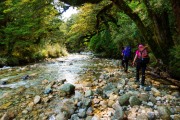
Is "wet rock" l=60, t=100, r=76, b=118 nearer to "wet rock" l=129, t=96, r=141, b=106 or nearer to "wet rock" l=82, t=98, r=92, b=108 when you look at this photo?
"wet rock" l=82, t=98, r=92, b=108

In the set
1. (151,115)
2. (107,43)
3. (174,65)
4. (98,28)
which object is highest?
(98,28)

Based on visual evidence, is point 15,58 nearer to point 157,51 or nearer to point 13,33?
point 13,33

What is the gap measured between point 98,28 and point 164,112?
684 inches

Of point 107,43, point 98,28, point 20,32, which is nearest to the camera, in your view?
point 20,32

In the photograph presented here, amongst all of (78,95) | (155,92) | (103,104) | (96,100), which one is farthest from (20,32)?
(155,92)

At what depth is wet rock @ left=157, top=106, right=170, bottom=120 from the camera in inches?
198

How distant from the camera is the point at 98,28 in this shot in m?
22.0

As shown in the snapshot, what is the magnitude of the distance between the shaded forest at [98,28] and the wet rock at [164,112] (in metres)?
2.39

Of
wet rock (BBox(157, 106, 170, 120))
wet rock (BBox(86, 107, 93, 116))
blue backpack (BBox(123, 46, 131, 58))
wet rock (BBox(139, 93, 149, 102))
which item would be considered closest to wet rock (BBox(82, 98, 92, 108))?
wet rock (BBox(86, 107, 93, 116))

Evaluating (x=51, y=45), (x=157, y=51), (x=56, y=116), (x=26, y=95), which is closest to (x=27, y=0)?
(x=26, y=95)

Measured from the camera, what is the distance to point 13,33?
18.6 metres

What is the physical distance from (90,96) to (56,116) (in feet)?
4.95

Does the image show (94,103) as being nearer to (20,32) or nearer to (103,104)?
(103,104)

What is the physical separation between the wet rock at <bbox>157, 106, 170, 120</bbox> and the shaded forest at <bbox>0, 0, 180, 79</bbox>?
2394 millimetres
